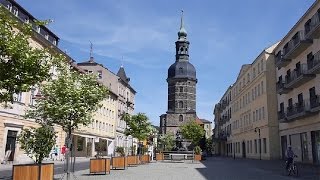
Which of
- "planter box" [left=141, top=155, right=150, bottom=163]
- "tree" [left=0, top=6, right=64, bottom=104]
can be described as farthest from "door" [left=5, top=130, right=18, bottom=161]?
"tree" [left=0, top=6, right=64, bottom=104]

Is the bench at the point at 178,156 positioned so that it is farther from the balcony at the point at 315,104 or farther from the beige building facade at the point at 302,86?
the balcony at the point at 315,104

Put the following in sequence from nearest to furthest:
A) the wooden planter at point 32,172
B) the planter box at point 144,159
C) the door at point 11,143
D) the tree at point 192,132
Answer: the wooden planter at point 32,172
the door at point 11,143
the planter box at point 144,159
the tree at point 192,132

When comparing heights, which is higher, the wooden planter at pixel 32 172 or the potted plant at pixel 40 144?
the potted plant at pixel 40 144

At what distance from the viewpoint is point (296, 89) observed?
133ft

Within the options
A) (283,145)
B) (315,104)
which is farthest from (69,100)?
(283,145)

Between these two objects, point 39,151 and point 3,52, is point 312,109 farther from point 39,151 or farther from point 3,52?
point 3,52

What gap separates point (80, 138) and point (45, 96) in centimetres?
3757

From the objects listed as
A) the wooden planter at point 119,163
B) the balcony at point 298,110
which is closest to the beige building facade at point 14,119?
the wooden planter at point 119,163

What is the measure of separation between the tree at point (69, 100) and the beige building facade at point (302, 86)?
22.3 meters

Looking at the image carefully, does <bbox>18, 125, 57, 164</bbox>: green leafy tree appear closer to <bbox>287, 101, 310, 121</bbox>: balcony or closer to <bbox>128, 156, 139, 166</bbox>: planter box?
<bbox>128, 156, 139, 166</bbox>: planter box

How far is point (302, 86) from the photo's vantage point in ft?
127

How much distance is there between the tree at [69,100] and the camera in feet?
56.4

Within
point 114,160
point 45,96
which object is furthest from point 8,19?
point 114,160

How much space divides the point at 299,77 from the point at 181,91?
83.9 meters
